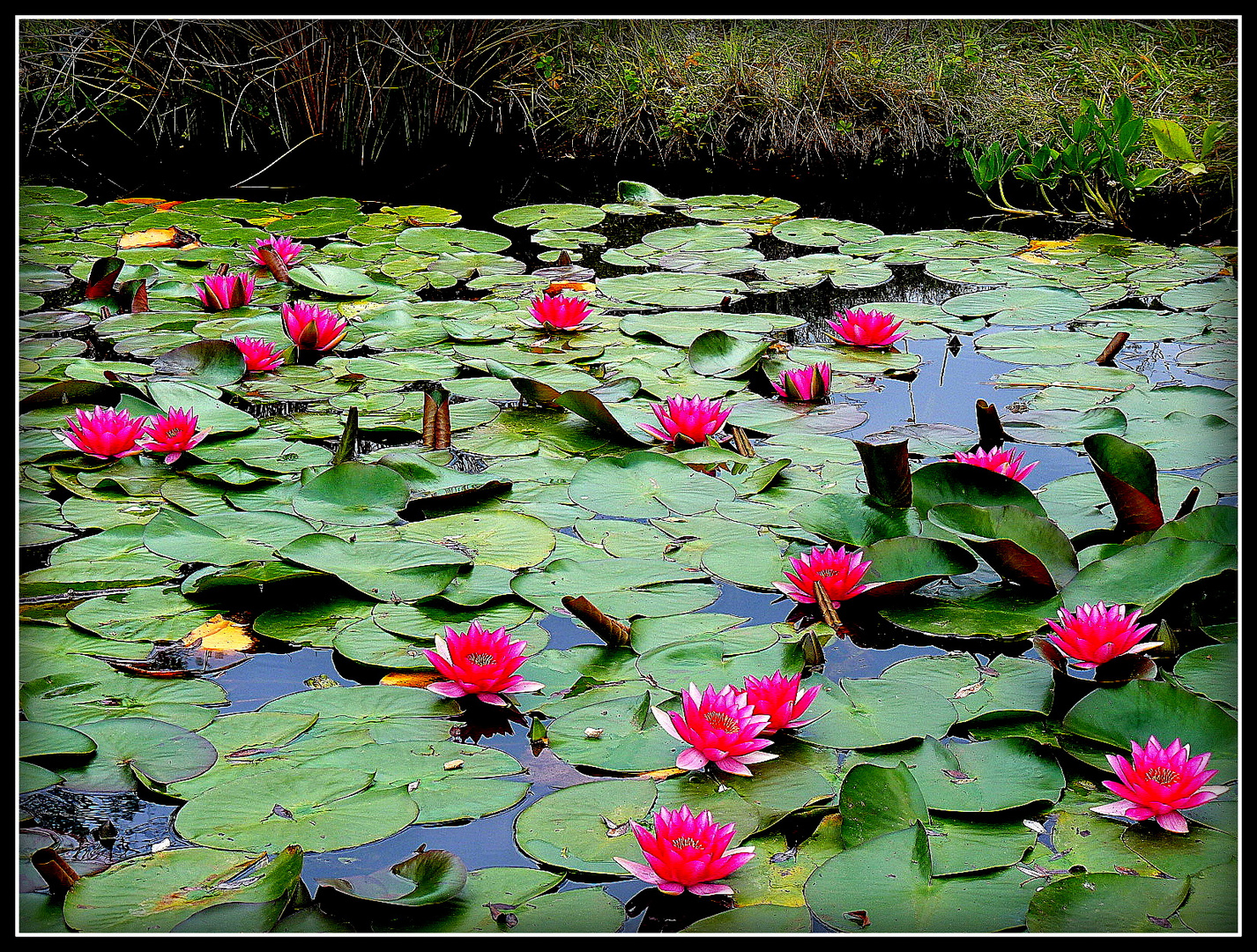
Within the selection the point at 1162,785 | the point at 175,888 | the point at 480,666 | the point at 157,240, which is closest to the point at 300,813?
the point at 175,888

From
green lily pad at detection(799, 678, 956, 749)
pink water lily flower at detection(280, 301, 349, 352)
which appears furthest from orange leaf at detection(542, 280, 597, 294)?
green lily pad at detection(799, 678, 956, 749)

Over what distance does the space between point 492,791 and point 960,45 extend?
5.07 m

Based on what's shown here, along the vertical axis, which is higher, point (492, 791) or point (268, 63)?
point (268, 63)

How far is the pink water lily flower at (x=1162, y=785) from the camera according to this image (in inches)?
45.5

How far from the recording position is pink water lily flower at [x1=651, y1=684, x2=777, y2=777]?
49.6 inches

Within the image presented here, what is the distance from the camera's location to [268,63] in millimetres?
4762

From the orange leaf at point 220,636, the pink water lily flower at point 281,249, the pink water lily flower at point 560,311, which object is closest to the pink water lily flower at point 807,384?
the pink water lily flower at point 560,311

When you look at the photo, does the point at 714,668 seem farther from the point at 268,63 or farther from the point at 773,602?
the point at 268,63

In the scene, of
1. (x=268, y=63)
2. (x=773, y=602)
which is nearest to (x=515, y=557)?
(x=773, y=602)

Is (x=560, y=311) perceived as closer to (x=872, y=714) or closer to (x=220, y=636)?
(x=220, y=636)

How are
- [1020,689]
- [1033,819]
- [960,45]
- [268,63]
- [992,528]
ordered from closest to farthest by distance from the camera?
[1033,819], [1020,689], [992,528], [268,63], [960,45]

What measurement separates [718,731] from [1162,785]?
1.55 ft

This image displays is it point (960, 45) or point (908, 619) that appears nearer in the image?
point (908, 619)

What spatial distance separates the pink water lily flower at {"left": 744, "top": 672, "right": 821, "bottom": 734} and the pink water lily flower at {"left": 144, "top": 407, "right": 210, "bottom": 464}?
1.31 metres
